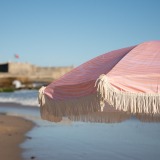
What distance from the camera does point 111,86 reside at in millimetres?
3434

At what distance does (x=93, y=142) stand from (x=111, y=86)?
6198mm

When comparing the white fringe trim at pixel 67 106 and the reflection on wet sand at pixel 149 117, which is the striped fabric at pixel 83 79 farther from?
the reflection on wet sand at pixel 149 117

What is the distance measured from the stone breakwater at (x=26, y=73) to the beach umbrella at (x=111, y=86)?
5993cm

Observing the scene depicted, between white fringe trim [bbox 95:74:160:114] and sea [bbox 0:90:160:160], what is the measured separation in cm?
429

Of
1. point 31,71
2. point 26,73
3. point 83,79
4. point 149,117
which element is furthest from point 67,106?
point 31,71

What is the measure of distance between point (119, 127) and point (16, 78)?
178 ft

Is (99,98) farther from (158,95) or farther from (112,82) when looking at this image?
(158,95)

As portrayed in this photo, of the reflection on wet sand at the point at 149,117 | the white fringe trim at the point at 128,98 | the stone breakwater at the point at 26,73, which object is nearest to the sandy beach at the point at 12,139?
the reflection on wet sand at the point at 149,117

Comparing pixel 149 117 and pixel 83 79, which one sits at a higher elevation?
pixel 83 79

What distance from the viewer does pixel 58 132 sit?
1154cm

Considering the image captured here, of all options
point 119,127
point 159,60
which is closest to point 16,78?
point 119,127

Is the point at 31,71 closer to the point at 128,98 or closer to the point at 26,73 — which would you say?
the point at 26,73

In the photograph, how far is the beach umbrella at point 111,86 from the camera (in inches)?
134

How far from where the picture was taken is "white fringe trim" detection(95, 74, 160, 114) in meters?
3.38
